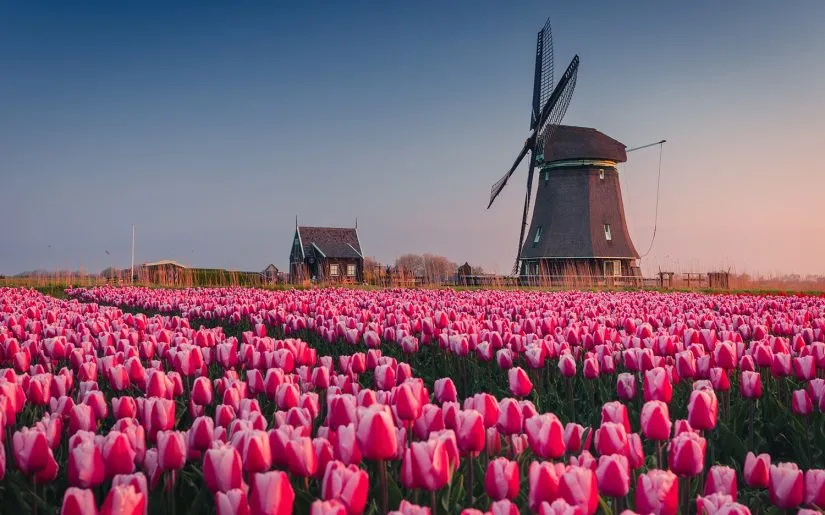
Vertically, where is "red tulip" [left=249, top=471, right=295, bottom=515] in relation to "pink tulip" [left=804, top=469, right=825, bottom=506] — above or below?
above

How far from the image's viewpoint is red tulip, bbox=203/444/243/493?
203 centimetres

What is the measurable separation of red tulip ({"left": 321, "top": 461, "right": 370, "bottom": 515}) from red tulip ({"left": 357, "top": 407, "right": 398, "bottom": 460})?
1.20ft

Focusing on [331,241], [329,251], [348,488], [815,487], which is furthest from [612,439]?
[331,241]

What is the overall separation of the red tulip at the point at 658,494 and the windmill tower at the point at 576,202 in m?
31.4

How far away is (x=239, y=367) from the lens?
18.8 ft

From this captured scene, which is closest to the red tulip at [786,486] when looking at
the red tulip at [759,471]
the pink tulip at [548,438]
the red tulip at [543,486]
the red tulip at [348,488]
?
the red tulip at [759,471]

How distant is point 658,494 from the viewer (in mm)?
1946

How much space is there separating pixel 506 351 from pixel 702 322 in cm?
371

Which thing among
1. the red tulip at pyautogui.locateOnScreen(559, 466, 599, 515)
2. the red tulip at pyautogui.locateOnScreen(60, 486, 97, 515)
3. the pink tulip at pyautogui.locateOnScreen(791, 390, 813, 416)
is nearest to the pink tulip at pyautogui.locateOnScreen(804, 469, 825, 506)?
the red tulip at pyautogui.locateOnScreen(559, 466, 599, 515)

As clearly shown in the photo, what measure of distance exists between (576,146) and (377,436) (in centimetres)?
3293

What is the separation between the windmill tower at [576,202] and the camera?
110 ft

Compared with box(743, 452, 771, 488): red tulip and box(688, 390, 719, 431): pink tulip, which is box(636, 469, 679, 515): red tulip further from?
box(688, 390, 719, 431): pink tulip

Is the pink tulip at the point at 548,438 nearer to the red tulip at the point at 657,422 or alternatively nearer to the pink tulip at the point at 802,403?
the red tulip at the point at 657,422

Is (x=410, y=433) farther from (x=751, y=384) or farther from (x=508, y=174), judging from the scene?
(x=508, y=174)
